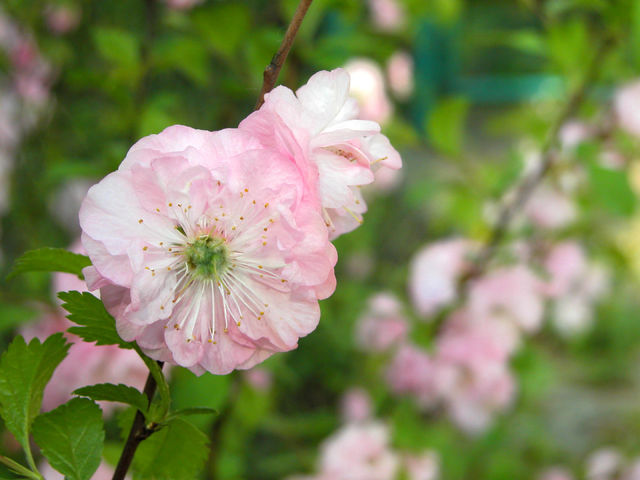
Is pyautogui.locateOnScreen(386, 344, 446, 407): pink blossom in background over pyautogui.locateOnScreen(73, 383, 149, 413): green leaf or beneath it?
over

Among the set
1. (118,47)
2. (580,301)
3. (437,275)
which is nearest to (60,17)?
(118,47)

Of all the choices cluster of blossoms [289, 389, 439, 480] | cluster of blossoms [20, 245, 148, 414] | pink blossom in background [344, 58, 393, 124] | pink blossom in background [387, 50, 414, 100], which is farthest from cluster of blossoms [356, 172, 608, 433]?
pink blossom in background [387, 50, 414, 100]

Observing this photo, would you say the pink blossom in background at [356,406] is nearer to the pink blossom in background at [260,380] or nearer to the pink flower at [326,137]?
the pink blossom in background at [260,380]

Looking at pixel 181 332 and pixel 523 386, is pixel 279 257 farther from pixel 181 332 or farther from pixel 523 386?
pixel 523 386

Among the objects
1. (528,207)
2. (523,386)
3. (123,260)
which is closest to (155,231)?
(123,260)

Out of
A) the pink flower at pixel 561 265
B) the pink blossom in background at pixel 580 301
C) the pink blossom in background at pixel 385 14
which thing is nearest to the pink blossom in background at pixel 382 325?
the pink flower at pixel 561 265

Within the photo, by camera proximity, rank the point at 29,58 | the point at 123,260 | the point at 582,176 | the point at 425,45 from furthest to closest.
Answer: the point at 425,45
the point at 29,58
the point at 582,176
the point at 123,260

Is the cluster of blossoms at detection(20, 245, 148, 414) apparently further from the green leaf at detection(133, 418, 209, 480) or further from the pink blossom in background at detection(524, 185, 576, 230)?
the pink blossom in background at detection(524, 185, 576, 230)
